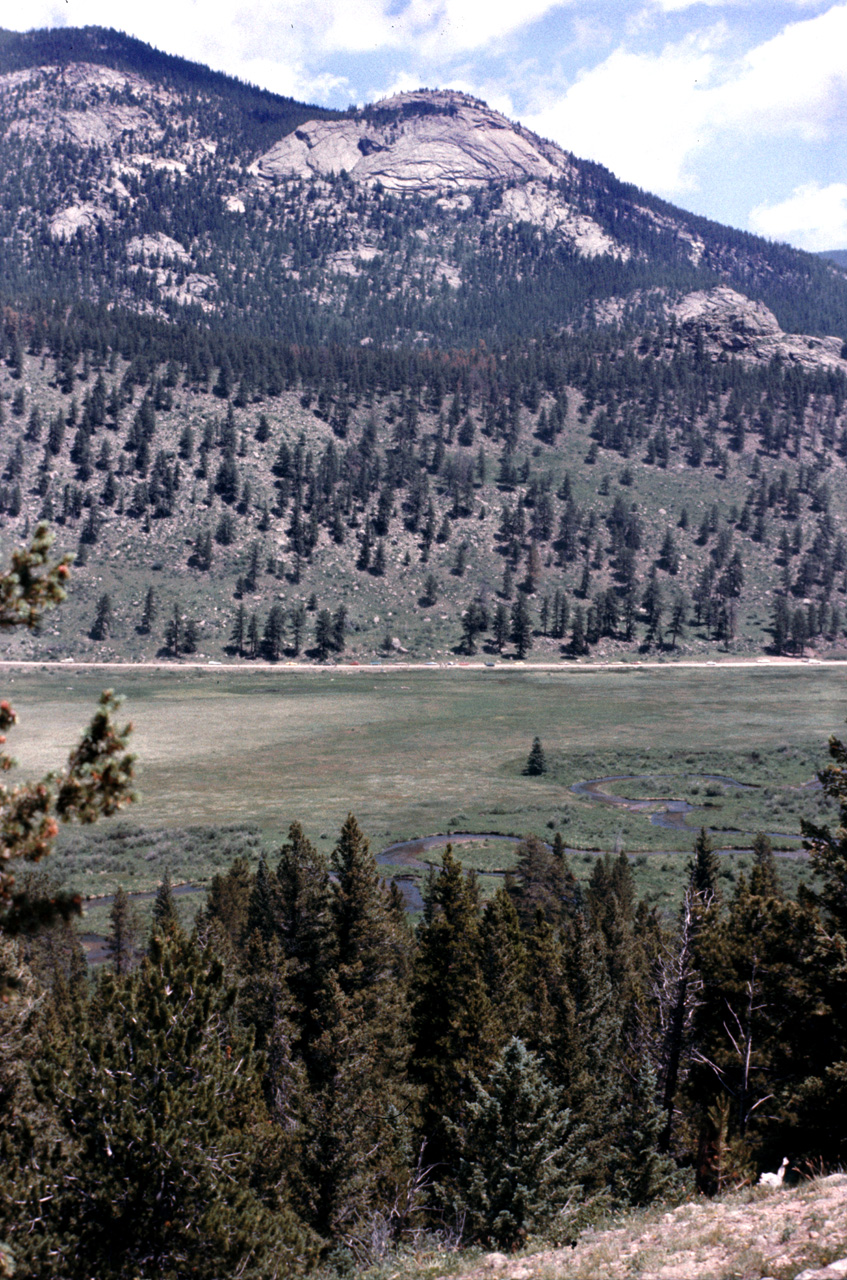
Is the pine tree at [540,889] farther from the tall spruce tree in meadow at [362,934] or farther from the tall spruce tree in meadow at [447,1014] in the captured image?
the tall spruce tree in meadow at [362,934]

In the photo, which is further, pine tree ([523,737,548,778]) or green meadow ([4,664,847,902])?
pine tree ([523,737,548,778])

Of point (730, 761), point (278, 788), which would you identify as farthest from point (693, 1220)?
point (730, 761)

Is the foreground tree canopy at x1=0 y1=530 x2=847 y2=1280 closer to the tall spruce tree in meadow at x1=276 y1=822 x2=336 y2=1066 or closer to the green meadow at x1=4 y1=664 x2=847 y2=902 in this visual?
the tall spruce tree in meadow at x1=276 y1=822 x2=336 y2=1066

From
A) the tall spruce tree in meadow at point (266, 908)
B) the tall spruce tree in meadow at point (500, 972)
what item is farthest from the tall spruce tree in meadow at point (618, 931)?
the tall spruce tree in meadow at point (266, 908)

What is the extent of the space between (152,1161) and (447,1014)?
1328 centimetres

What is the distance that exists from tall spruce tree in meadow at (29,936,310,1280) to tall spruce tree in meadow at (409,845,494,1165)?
862 centimetres

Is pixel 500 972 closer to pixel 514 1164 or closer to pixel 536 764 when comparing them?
pixel 514 1164

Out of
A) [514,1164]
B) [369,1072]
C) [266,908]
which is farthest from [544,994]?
[266,908]

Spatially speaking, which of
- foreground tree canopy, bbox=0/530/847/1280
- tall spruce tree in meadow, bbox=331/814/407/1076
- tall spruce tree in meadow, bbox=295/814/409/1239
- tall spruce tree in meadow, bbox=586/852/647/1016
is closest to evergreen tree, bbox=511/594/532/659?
→ tall spruce tree in meadow, bbox=586/852/647/1016

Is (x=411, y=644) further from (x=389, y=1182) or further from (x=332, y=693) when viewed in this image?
(x=389, y=1182)

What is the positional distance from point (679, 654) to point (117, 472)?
437ft

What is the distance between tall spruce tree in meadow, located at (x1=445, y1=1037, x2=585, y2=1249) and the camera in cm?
1627

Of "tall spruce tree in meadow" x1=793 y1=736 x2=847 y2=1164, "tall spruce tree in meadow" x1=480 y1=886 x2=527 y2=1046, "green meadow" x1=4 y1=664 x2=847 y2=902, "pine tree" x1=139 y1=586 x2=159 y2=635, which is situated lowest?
"green meadow" x1=4 y1=664 x2=847 y2=902

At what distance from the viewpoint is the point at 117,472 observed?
192m
